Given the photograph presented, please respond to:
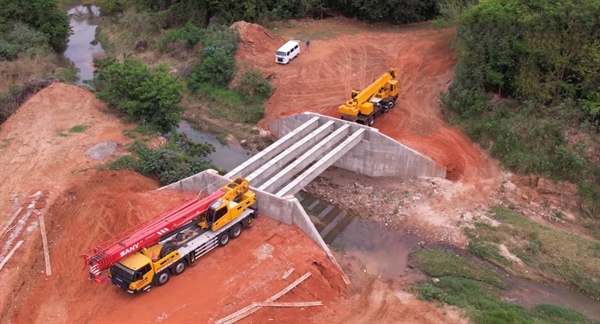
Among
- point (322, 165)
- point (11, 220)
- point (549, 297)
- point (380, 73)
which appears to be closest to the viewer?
point (549, 297)

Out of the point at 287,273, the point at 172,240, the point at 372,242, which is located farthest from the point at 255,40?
the point at 287,273

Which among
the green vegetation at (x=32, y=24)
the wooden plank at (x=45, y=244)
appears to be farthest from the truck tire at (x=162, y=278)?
the green vegetation at (x=32, y=24)

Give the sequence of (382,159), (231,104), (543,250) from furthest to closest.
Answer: (231,104) → (382,159) → (543,250)

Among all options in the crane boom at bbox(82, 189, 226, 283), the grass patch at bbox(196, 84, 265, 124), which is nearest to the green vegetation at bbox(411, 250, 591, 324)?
the crane boom at bbox(82, 189, 226, 283)

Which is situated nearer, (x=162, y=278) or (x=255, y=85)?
(x=162, y=278)

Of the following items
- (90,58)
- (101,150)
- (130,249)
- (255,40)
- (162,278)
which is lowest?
(162,278)

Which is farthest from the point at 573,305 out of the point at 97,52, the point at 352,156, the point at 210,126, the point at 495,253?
the point at 97,52

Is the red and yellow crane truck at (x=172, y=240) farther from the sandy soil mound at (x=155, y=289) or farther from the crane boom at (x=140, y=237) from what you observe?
the sandy soil mound at (x=155, y=289)

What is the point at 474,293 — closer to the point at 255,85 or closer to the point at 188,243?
the point at 188,243
